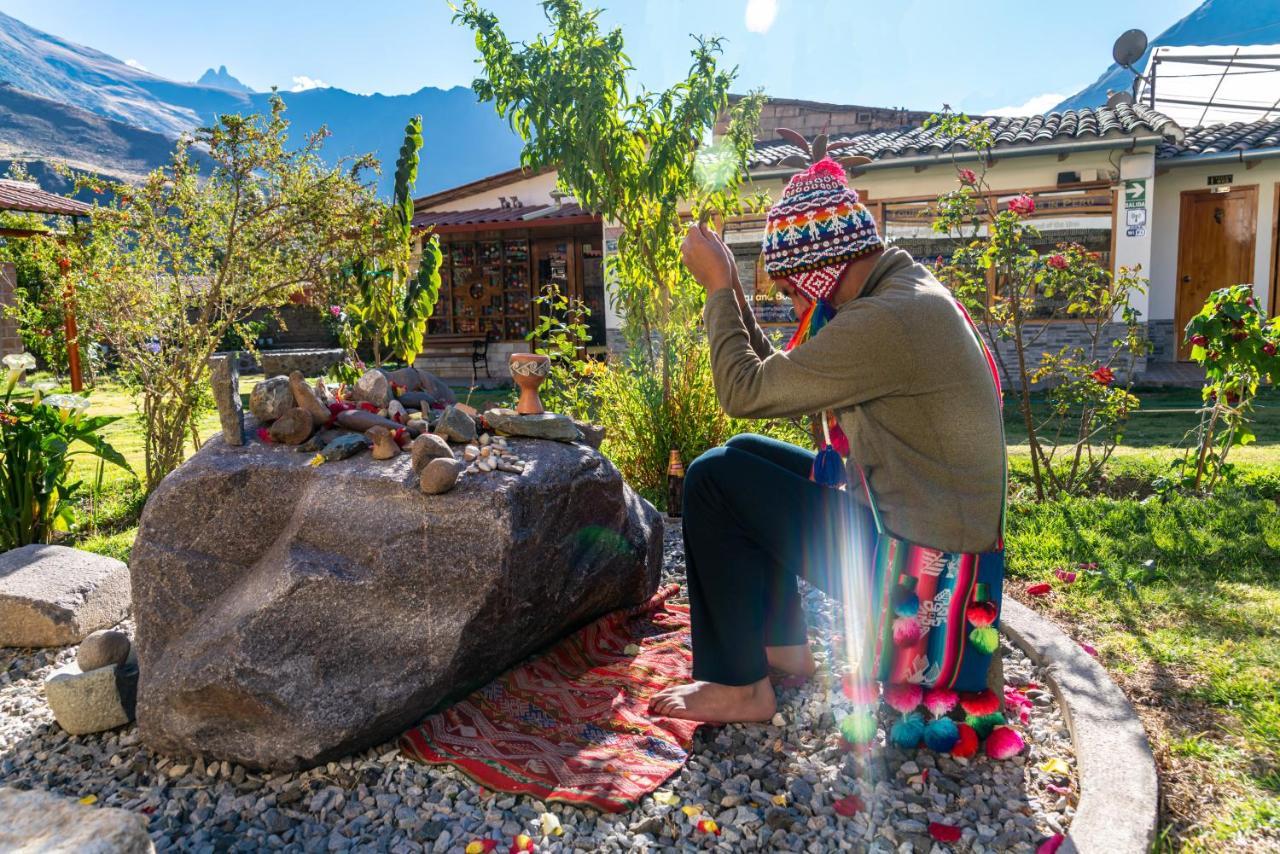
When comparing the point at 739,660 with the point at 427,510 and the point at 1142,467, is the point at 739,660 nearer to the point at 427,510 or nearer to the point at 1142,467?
the point at 427,510

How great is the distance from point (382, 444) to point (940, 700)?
68.0 inches

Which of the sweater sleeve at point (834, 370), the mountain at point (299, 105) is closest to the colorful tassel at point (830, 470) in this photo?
the sweater sleeve at point (834, 370)

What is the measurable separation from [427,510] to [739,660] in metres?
0.96

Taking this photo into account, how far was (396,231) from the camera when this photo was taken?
4.11 m

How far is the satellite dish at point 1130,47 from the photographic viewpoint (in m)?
12.8

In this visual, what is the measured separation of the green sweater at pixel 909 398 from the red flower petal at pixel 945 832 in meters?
0.62

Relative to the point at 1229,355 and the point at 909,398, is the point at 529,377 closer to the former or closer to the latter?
the point at 909,398

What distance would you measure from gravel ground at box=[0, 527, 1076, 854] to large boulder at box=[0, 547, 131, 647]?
0.96 m

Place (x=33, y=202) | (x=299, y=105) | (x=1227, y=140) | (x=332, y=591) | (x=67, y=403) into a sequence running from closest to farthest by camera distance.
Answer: (x=332, y=591) → (x=67, y=403) → (x=1227, y=140) → (x=33, y=202) → (x=299, y=105)

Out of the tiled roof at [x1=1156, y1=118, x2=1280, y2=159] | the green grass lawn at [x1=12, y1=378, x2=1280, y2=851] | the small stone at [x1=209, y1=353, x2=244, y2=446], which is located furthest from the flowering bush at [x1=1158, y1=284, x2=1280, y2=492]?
the tiled roof at [x1=1156, y1=118, x2=1280, y2=159]

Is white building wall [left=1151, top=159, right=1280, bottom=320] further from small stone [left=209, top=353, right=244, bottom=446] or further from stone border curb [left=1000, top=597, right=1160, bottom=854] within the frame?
small stone [left=209, top=353, right=244, bottom=446]

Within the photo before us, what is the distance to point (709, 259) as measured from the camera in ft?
7.58

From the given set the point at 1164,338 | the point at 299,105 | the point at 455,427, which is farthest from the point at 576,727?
the point at 299,105

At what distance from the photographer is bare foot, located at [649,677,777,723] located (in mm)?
2406
